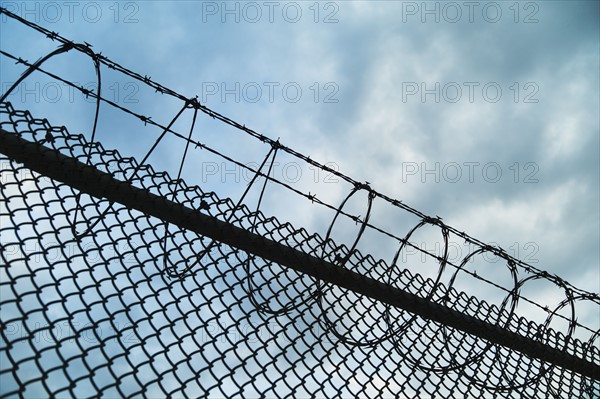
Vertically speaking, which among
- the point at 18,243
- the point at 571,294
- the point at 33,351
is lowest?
the point at 33,351

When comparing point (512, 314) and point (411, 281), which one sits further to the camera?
point (512, 314)

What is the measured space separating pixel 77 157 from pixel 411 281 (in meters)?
1.93

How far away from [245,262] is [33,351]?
1.00 metres

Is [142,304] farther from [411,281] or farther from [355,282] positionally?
[411,281]

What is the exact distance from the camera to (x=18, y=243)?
64.6 inches

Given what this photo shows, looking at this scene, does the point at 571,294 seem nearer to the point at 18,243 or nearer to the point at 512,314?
the point at 512,314

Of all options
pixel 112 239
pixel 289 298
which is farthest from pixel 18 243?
pixel 289 298

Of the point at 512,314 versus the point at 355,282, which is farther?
the point at 512,314

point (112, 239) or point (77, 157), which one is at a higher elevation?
point (77, 157)

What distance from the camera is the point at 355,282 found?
2402mm

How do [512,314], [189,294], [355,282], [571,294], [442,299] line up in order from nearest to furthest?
[189,294] → [355,282] → [442,299] → [512,314] → [571,294]

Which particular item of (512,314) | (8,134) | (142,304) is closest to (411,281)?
(512,314)

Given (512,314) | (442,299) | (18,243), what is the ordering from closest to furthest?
(18,243) → (442,299) → (512,314)

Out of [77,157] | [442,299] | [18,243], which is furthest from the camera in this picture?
[442,299]
